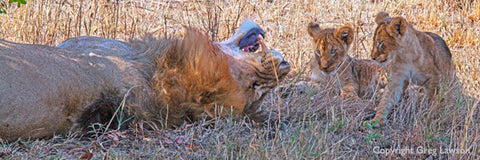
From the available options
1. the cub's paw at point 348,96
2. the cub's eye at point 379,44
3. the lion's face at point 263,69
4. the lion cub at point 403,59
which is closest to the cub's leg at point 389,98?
the lion cub at point 403,59

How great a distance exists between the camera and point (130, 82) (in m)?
2.81

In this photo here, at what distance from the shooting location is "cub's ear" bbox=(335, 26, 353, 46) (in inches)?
176

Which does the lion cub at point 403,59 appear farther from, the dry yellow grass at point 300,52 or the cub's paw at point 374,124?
the dry yellow grass at point 300,52

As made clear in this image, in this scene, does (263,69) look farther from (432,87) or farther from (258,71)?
(432,87)

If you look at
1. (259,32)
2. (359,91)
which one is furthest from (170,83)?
(359,91)

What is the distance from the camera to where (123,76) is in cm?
282

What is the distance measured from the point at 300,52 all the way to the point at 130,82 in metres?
2.59

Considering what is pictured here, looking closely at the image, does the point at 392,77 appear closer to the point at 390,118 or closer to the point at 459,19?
the point at 390,118

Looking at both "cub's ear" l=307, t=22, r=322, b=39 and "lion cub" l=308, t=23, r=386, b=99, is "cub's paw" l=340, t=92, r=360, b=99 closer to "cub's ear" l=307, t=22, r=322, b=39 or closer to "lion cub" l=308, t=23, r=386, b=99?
"lion cub" l=308, t=23, r=386, b=99

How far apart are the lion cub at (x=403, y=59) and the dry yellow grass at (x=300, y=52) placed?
0.12 metres

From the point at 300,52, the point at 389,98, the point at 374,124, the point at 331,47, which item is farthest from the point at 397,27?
the point at 300,52

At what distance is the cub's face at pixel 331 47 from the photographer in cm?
448

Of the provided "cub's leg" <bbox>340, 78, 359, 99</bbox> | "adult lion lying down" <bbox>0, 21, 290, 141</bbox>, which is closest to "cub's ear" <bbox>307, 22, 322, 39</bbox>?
"cub's leg" <bbox>340, 78, 359, 99</bbox>

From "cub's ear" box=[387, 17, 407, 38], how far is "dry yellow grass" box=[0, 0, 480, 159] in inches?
18.0
